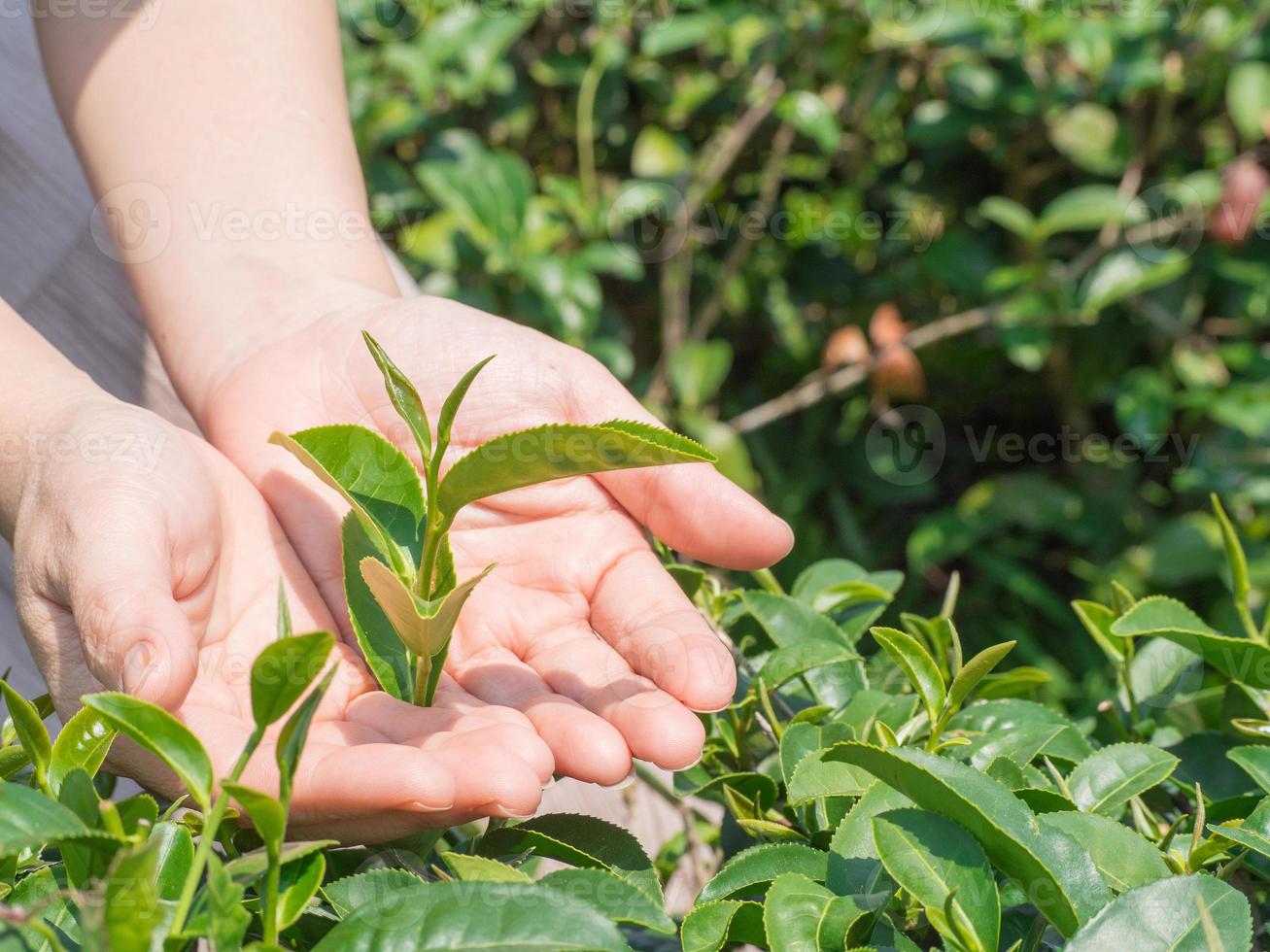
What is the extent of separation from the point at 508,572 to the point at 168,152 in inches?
26.7

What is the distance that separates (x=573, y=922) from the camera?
19.8 inches

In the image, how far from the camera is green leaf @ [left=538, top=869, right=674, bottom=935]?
55 cm

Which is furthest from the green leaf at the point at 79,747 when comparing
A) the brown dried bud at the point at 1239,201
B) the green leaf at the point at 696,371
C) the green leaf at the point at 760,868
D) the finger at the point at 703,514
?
the brown dried bud at the point at 1239,201

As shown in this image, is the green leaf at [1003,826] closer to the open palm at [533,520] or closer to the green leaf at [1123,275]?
the open palm at [533,520]

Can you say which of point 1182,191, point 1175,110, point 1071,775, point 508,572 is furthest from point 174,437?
point 1175,110

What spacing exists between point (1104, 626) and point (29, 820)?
0.71m

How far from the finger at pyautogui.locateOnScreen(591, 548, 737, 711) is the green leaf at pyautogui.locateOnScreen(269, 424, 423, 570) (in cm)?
16

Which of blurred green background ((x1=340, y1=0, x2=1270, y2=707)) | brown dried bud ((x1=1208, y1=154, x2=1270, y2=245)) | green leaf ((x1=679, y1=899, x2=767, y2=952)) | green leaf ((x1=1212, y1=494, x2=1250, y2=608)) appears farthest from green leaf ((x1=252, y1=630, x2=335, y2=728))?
brown dried bud ((x1=1208, y1=154, x2=1270, y2=245))

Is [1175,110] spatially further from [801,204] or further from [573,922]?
[573,922]

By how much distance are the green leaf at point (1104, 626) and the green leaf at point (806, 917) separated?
1.17 ft

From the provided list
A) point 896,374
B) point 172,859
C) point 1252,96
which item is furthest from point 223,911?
point 1252,96

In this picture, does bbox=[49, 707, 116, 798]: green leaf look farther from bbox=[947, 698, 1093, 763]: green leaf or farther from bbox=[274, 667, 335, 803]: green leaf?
bbox=[947, 698, 1093, 763]: green leaf

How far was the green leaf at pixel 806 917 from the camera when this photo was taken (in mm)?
571

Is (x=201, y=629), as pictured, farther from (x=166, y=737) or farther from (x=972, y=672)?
(x=972, y=672)
